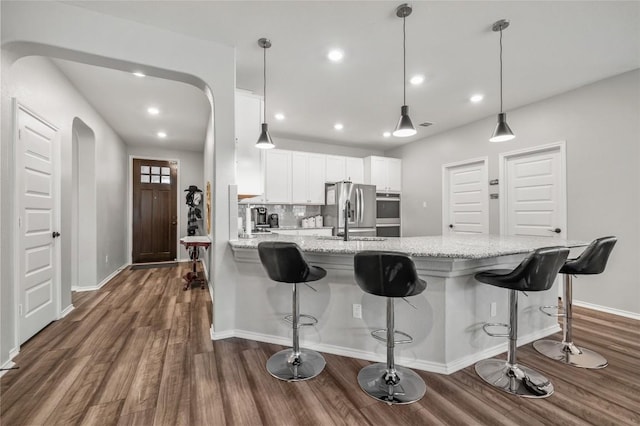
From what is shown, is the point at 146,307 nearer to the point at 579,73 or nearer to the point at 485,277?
the point at 485,277

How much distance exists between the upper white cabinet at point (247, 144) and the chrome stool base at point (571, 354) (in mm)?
3074

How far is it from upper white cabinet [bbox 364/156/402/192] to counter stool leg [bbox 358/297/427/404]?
171 inches

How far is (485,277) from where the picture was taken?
201 centimetres

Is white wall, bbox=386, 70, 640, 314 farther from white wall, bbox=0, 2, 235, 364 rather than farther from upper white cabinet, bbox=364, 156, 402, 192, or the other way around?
white wall, bbox=0, 2, 235, 364

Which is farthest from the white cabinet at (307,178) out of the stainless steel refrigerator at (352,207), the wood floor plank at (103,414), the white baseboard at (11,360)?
the wood floor plank at (103,414)

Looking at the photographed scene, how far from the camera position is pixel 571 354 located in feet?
7.64

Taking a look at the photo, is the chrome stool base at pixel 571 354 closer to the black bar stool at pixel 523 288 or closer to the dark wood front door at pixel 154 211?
the black bar stool at pixel 523 288

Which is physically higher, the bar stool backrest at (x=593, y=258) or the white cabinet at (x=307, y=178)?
the white cabinet at (x=307, y=178)

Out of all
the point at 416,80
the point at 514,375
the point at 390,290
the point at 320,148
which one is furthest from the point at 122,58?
the point at 320,148

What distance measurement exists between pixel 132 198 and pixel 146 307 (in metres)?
3.76

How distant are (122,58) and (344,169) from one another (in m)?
4.17

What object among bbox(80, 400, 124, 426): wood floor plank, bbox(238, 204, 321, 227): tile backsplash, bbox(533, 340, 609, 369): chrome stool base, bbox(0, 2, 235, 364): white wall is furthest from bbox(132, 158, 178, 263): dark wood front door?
bbox(533, 340, 609, 369): chrome stool base

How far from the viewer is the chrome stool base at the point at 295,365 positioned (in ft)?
6.67

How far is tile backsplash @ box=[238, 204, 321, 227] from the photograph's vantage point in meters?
5.64
